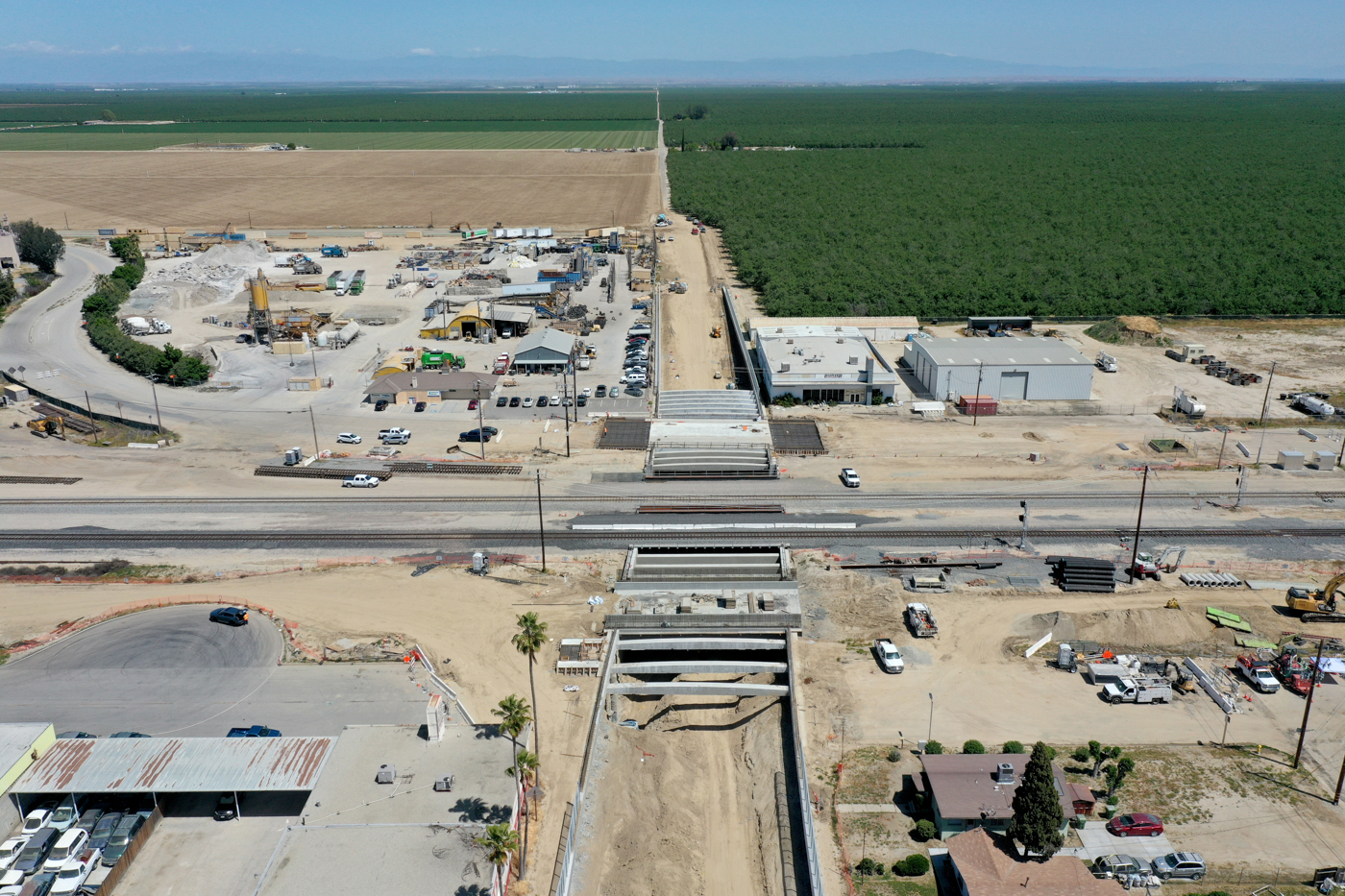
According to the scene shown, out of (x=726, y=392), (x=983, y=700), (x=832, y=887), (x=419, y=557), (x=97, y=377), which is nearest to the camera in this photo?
(x=832, y=887)

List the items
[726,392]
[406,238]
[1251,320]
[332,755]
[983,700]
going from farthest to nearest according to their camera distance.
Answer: [406,238] → [1251,320] → [726,392] → [983,700] → [332,755]

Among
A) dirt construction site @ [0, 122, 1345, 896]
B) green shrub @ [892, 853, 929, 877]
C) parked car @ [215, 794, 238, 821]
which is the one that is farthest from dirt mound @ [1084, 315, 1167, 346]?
parked car @ [215, 794, 238, 821]

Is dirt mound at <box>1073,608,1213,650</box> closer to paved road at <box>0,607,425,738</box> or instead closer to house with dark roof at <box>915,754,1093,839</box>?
house with dark roof at <box>915,754,1093,839</box>

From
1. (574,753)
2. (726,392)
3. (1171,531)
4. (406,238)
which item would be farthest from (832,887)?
(406,238)

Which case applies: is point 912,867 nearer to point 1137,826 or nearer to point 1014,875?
point 1014,875

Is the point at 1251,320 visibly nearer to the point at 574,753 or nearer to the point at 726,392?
the point at 726,392

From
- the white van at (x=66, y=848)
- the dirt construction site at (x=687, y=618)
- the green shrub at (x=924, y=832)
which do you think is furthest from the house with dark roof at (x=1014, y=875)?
the white van at (x=66, y=848)

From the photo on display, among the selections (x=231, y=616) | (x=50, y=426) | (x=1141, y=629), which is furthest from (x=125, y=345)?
(x=1141, y=629)
